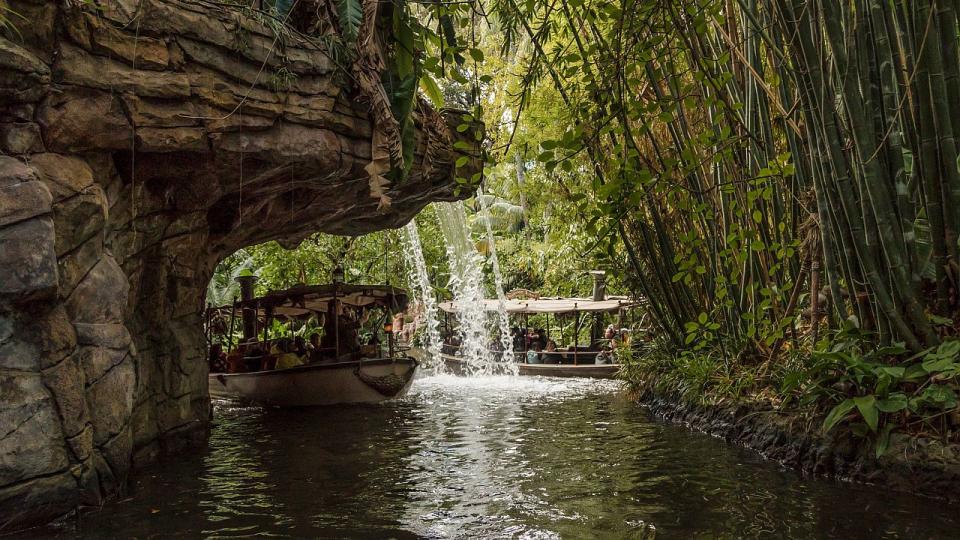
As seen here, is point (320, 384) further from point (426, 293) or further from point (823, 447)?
point (823, 447)

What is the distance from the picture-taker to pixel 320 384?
13.5 metres

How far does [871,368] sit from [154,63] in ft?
19.7

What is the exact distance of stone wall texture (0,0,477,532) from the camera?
546cm

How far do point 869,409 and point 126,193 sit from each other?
6.26m

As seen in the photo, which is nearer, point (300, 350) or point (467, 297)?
point (300, 350)

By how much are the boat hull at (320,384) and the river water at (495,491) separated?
253 cm

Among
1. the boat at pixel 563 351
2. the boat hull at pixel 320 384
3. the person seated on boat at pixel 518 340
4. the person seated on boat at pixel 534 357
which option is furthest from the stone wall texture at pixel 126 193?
the person seated on boat at pixel 518 340

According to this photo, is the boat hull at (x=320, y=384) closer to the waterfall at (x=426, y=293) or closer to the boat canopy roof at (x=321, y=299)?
the boat canopy roof at (x=321, y=299)

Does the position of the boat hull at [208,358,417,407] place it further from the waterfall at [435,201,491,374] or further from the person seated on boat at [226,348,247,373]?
the waterfall at [435,201,491,374]

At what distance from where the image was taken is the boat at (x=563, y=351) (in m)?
18.5

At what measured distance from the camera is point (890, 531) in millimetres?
4914

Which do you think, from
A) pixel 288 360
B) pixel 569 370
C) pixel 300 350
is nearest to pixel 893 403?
pixel 288 360

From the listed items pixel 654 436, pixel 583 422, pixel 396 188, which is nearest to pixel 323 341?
Result: pixel 396 188

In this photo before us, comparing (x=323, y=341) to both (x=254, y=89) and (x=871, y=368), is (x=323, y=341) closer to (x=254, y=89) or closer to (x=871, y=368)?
(x=254, y=89)
